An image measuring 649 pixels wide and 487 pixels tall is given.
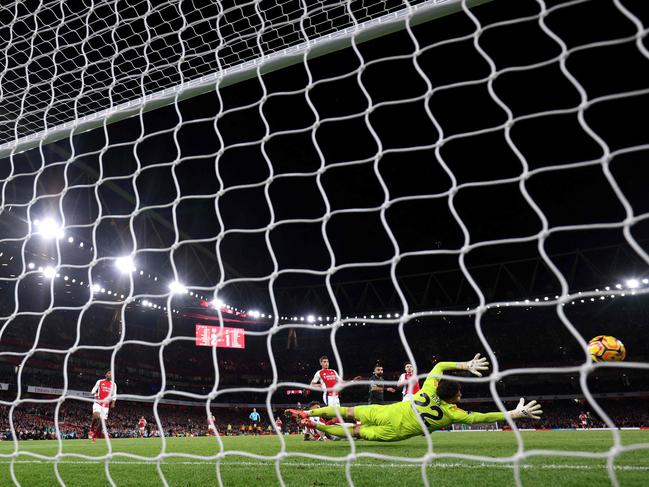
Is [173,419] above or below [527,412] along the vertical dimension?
below

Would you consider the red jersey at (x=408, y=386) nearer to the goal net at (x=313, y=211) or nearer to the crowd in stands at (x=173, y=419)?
the goal net at (x=313, y=211)

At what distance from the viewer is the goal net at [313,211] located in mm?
2578

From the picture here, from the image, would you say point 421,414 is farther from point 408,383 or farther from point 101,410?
point 408,383

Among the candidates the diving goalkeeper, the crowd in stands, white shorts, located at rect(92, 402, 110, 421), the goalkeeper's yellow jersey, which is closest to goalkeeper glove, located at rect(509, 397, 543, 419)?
the diving goalkeeper

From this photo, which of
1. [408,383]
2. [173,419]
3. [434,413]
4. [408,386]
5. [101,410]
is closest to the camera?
[408,383]

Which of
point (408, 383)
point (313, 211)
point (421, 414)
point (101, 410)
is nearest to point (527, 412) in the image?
point (421, 414)

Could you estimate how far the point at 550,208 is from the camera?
63.0ft

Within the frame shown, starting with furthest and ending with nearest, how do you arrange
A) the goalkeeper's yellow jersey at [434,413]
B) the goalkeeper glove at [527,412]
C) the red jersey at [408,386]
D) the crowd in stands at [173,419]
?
the crowd in stands at [173,419], the goalkeeper's yellow jersey at [434,413], the goalkeeper glove at [527,412], the red jersey at [408,386]

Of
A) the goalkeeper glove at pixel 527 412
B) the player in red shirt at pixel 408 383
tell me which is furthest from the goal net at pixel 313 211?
the goalkeeper glove at pixel 527 412

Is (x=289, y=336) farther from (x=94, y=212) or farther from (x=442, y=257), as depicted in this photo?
(x=94, y=212)

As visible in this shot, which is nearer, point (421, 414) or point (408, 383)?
point (408, 383)

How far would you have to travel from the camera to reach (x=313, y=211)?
19750 mm

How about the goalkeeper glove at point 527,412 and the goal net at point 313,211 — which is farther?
the goalkeeper glove at point 527,412

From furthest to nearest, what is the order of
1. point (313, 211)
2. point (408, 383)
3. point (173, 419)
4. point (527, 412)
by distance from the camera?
point (173, 419) → point (313, 211) → point (527, 412) → point (408, 383)
